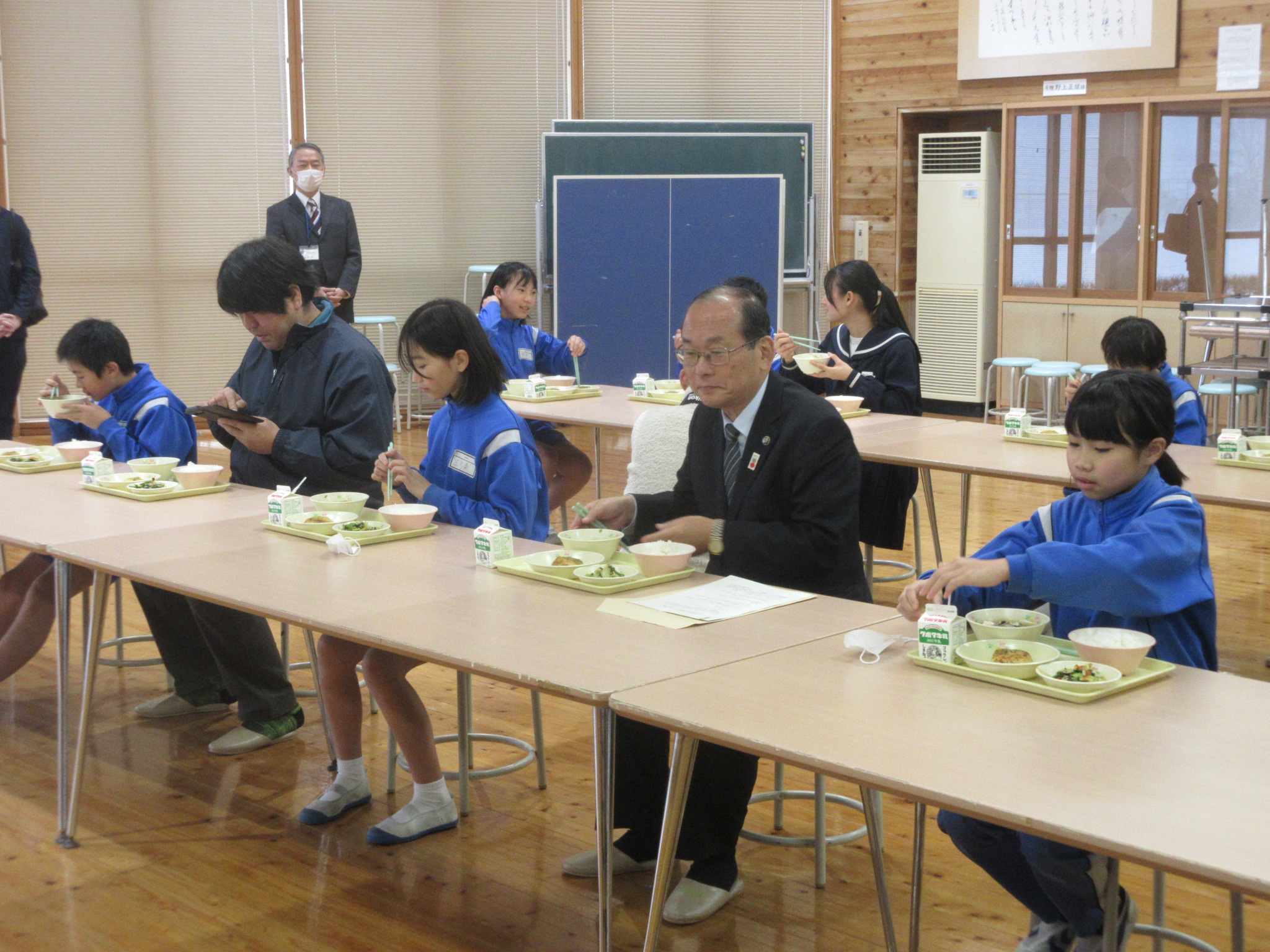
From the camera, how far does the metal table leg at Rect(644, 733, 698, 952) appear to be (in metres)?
1.90

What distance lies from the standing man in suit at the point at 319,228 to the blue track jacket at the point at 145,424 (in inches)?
136

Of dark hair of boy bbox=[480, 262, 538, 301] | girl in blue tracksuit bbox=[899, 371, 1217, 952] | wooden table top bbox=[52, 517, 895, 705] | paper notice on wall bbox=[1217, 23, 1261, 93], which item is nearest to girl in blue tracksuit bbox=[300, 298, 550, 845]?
wooden table top bbox=[52, 517, 895, 705]

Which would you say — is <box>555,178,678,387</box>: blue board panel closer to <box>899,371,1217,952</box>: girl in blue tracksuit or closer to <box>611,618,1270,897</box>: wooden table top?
<box>899,371,1217,952</box>: girl in blue tracksuit

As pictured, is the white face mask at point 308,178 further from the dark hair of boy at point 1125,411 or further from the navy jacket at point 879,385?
the dark hair of boy at point 1125,411

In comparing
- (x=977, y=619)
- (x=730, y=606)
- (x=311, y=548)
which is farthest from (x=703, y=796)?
(x=311, y=548)

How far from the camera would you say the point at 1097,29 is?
802 centimetres

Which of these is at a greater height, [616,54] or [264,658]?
[616,54]

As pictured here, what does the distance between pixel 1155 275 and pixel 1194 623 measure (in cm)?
663

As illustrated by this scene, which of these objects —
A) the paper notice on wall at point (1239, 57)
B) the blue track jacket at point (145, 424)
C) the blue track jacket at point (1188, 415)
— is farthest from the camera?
the paper notice on wall at point (1239, 57)

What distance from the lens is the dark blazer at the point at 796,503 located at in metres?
2.50

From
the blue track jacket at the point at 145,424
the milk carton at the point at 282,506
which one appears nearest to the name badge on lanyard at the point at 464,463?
the milk carton at the point at 282,506

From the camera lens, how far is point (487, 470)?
9.73 feet

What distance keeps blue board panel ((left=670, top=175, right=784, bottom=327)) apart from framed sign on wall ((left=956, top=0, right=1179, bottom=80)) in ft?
4.91

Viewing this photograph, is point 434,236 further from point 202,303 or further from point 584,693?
point 584,693
